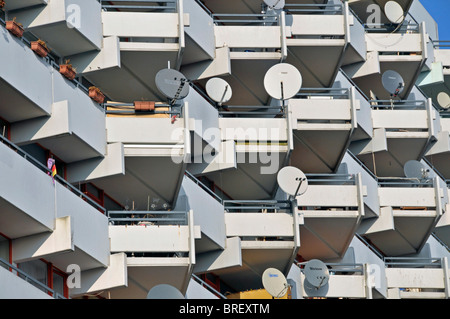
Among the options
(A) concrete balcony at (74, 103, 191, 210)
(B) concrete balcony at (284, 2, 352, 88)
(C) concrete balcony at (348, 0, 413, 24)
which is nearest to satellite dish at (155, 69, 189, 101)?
(A) concrete balcony at (74, 103, 191, 210)

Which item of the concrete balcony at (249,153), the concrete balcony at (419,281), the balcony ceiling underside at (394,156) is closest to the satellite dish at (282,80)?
the concrete balcony at (249,153)

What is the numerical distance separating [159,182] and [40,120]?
18.0ft

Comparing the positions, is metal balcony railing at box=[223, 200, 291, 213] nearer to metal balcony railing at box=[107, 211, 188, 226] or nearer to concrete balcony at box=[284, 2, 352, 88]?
metal balcony railing at box=[107, 211, 188, 226]

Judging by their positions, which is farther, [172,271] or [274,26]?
[274,26]

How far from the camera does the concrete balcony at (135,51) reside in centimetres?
4297

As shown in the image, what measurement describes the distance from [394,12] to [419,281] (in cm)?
1052

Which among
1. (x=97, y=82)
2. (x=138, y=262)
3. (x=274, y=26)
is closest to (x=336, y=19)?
(x=274, y=26)

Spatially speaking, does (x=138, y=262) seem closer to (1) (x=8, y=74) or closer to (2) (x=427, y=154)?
(1) (x=8, y=74)

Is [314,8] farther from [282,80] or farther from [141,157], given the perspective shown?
[141,157]

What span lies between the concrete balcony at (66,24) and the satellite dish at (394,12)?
A: 16238mm

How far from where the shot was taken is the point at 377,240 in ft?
181

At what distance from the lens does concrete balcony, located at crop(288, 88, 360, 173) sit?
49.5m

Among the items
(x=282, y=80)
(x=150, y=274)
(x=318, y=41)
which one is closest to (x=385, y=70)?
(x=318, y=41)

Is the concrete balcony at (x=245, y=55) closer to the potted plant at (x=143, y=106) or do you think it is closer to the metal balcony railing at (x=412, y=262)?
the potted plant at (x=143, y=106)
